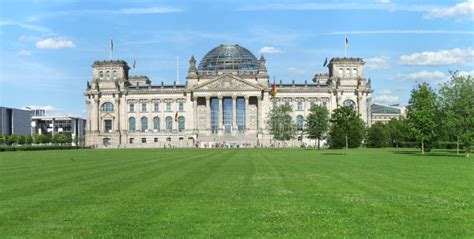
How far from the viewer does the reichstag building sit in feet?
554

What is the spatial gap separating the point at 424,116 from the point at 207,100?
10337 cm

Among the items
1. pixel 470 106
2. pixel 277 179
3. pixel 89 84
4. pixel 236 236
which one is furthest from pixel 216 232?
pixel 89 84

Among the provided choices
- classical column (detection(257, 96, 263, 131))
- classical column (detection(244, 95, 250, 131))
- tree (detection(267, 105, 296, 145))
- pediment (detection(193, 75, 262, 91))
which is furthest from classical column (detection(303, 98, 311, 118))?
tree (detection(267, 105, 296, 145))

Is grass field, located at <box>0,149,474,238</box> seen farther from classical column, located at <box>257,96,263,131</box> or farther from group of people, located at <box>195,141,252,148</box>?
classical column, located at <box>257,96,263,131</box>

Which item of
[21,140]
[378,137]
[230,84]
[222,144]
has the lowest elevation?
[222,144]

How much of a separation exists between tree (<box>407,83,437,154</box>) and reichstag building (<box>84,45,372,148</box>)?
89.4 metres

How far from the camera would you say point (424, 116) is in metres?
72.2

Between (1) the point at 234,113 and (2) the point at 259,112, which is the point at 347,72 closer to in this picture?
(2) the point at 259,112

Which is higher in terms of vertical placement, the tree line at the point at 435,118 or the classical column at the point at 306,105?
the classical column at the point at 306,105

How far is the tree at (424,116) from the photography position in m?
72.2

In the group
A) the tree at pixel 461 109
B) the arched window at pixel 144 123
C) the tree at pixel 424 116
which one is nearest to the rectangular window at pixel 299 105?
the arched window at pixel 144 123

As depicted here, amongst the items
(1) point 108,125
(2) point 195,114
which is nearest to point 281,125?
(2) point 195,114

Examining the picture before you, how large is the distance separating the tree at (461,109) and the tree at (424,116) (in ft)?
10.9

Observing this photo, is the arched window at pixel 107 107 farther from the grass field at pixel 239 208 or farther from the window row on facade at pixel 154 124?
the grass field at pixel 239 208
